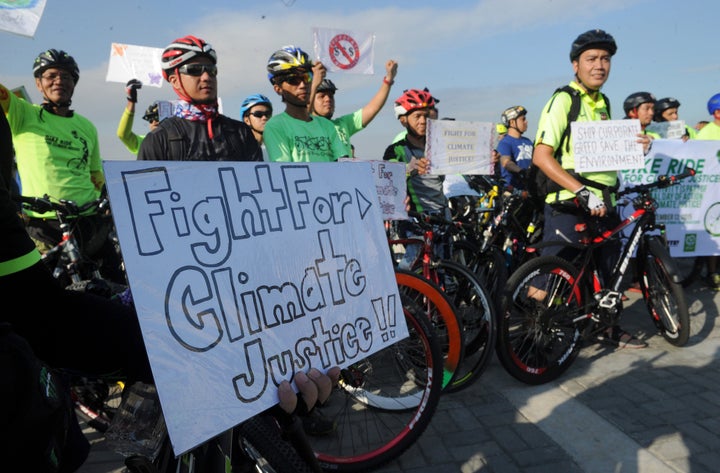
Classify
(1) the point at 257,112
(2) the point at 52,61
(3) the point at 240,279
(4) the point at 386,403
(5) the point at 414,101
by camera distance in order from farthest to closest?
(1) the point at 257,112 < (5) the point at 414,101 < (2) the point at 52,61 < (4) the point at 386,403 < (3) the point at 240,279

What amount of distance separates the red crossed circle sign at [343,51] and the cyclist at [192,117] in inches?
79.9

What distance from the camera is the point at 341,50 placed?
15.9 feet

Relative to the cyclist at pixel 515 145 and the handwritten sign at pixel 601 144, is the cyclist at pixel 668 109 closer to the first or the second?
the cyclist at pixel 515 145

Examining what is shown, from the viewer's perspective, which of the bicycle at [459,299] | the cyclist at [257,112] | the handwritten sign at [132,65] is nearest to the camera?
the bicycle at [459,299]

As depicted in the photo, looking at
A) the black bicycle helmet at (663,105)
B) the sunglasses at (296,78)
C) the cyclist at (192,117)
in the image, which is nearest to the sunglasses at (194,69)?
the cyclist at (192,117)

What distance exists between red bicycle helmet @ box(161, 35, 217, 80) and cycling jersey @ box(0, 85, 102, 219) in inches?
70.2

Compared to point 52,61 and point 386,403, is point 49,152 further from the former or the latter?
point 386,403

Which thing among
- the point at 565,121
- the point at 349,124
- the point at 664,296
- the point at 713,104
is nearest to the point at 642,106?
the point at 713,104

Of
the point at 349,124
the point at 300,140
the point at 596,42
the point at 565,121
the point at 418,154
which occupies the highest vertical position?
the point at 596,42

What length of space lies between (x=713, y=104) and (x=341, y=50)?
5215 mm

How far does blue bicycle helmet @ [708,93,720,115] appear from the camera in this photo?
21.0 feet

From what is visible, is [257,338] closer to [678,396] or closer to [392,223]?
[392,223]

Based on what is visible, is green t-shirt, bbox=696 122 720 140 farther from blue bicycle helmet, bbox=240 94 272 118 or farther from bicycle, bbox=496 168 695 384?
blue bicycle helmet, bbox=240 94 272 118

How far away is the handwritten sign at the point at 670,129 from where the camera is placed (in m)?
7.35
